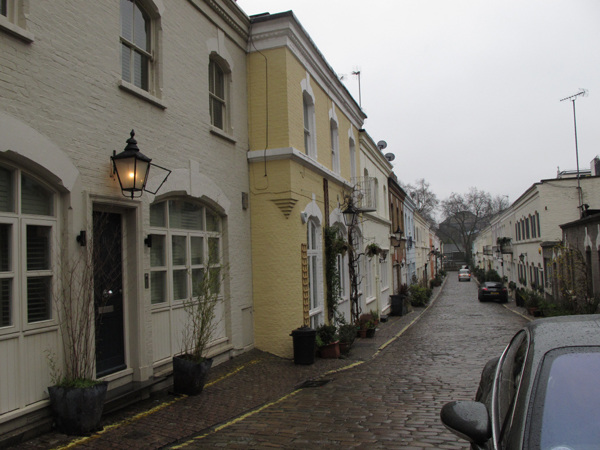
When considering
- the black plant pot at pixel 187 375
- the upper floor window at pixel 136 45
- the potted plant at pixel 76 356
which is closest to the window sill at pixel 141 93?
the upper floor window at pixel 136 45

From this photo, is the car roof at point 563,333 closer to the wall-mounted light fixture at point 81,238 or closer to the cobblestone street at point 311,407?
the cobblestone street at point 311,407

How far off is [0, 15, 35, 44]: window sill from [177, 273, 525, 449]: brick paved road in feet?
16.1

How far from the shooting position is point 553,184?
85.6 feet

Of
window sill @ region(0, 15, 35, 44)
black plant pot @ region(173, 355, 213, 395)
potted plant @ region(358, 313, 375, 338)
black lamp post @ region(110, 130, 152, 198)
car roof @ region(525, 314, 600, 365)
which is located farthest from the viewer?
potted plant @ region(358, 313, 375, 338)

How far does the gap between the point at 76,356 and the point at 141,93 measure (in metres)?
3.96

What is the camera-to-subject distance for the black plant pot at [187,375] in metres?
7.31

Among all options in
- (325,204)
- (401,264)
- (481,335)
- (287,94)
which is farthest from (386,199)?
(287,94)

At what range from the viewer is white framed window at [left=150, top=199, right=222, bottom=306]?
7.96 m

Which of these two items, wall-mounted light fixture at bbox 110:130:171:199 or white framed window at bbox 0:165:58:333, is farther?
wall-mounted light fixture at bbox 110:130:171:199

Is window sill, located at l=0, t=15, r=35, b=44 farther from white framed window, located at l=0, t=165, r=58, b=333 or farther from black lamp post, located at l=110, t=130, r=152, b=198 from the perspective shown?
black lamp post, located at l=110, t=130, r=152, b=198

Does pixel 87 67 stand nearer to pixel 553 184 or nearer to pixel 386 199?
pixel 386 199

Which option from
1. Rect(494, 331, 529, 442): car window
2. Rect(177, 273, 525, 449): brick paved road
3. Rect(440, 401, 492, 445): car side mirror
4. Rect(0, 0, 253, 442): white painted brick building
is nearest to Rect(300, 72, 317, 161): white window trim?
Rect(0, 0, 253, 442): white painted brick building

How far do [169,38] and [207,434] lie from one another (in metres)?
6.36

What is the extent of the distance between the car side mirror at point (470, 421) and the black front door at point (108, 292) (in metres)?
4.67
